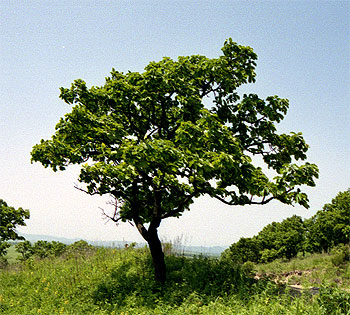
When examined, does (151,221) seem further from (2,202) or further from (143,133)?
(2,202)

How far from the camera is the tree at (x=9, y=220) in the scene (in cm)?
3222

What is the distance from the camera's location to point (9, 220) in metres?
33.0

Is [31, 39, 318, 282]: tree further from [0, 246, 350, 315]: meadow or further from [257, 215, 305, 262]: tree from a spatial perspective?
[257, 215, 305, 262]: tree

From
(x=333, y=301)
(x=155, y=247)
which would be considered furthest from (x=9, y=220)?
(x=333, y=301)

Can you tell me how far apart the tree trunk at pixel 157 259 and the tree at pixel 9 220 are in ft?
90.9

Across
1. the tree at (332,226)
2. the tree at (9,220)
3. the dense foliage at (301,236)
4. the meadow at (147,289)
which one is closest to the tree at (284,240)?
the dense foliage at (301,236)

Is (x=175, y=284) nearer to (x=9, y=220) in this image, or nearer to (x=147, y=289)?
(x=147, y=289)

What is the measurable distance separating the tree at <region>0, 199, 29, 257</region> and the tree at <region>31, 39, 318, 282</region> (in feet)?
86.6

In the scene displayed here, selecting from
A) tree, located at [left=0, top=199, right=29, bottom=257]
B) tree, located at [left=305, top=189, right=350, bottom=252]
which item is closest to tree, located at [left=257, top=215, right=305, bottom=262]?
tree, located at [left=305, top=189, right=350, bottom=252]

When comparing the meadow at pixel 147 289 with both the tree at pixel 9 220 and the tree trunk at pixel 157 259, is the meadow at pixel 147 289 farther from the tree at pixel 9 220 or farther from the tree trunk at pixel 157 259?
the tree at pixel 9 220

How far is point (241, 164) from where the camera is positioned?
8.65m

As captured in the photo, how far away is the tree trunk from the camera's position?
1083 centimetres

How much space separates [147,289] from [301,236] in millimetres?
38207

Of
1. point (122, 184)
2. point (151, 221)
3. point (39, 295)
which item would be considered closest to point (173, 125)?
point (122, 184)
